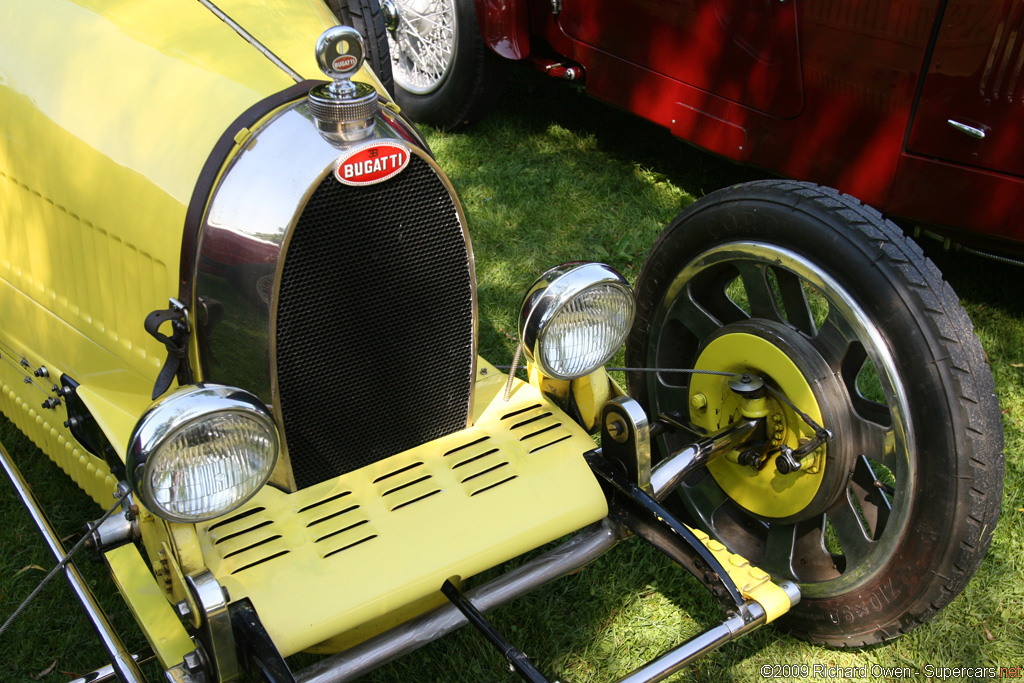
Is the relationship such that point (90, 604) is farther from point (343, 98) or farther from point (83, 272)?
point (343, 98)

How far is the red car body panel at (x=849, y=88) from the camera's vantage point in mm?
2957

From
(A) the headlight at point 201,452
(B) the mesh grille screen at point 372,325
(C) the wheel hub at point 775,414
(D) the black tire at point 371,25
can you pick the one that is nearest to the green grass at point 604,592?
(C) the wheel hub at point 775,414

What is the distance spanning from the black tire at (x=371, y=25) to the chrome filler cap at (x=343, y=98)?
47.9 inches

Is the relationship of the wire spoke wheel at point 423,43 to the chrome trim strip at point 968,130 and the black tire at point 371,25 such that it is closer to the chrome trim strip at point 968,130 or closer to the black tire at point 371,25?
the black tire at point 371,25

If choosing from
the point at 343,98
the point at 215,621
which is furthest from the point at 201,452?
the point at 343,98

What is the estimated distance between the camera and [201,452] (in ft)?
5.52

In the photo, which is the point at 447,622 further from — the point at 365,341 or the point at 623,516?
the point at 365,341

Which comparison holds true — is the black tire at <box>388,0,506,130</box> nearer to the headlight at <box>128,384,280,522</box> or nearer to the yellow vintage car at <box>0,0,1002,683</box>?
the yellow vintage car at <box>0,0,1002,683</box>

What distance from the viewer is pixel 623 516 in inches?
Result: 85.4

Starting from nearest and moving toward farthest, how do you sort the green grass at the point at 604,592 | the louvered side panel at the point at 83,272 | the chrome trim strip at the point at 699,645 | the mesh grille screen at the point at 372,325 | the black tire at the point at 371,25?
1. the chrome trim strip at the point at 699,645
2. the mesh grille screen at the point at 372,325
3. the louvered side panel at the point at 83,272
4. the green grass at the point at 604,592
5. the black tire at the point at 371,25

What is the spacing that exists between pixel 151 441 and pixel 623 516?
1.11 meters

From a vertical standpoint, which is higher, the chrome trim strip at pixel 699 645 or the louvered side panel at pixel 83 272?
the louvered side panel at pixel 83 272

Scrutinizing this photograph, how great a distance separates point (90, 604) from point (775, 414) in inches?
67.3

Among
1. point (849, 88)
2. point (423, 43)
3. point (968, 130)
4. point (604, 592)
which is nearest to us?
point (604, 592)
